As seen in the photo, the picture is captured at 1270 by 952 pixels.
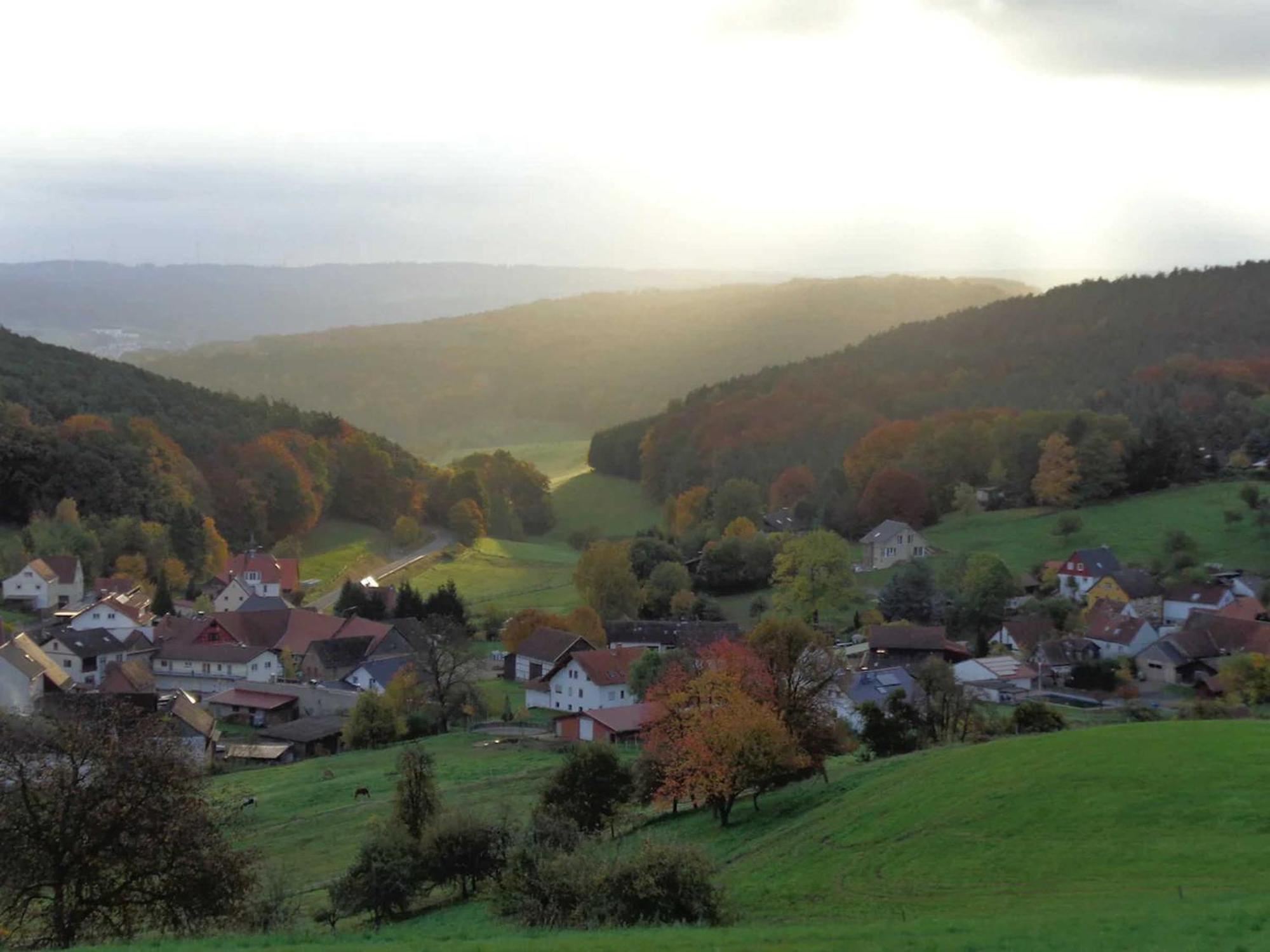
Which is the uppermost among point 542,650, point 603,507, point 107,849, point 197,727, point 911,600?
point 107,849

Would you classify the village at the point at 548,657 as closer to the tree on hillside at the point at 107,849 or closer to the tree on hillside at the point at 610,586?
the tree on hillside at the point at 610,586

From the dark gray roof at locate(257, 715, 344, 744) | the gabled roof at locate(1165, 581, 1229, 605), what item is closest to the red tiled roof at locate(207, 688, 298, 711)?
the dark gray roof at locate(257, 715, 344, 744)

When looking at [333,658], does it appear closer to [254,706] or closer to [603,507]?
[254,706]

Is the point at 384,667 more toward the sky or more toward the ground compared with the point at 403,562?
more toward the sky

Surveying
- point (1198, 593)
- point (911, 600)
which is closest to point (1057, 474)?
point (911, 600)

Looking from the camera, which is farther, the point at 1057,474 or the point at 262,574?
the point at 1057,474

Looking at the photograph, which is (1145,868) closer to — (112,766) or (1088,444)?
(112,766)

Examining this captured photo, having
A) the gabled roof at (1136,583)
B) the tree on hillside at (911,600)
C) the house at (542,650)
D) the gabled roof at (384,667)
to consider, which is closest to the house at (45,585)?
the gabled roof at (384,667)

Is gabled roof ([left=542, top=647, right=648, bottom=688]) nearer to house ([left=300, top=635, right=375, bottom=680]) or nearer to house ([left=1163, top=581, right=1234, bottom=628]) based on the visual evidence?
house ([left=300, top=635, right=375, bottom=680])
